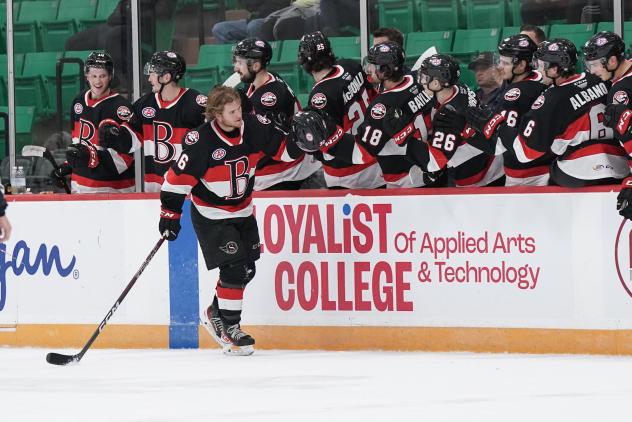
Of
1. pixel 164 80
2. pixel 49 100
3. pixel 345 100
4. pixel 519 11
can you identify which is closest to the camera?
pixel 345 100

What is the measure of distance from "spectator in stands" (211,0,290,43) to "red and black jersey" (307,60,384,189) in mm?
1637

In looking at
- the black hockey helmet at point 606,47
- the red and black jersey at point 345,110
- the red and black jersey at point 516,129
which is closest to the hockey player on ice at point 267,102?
the red and black jersey at point 345,110

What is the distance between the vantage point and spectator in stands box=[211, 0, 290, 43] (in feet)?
28.3

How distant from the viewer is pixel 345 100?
7.01 metres

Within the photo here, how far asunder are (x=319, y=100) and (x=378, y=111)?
0.37 m

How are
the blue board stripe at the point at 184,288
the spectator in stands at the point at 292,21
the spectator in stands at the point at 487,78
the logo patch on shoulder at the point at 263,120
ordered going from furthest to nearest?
1. the spectator in stands at the point at 292,21
2. the spectator in stands at the point at 487,78
3. the blue board stripe at the point at 184,288
4. the logo patch on shoulder at the point at 263,120

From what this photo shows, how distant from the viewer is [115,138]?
24.5 feet

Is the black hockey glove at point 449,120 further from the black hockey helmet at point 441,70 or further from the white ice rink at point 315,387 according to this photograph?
the white ice rink at point 315,387

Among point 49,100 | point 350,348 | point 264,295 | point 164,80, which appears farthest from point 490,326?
point 49,100

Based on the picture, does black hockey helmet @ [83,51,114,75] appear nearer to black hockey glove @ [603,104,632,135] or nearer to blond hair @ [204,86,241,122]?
blond hair @ [204,86,241,122]

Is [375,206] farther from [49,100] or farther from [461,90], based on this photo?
[49,100]

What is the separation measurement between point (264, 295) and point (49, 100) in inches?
115

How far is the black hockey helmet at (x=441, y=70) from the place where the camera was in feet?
21.9

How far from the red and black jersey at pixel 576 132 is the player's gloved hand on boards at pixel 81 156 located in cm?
245
